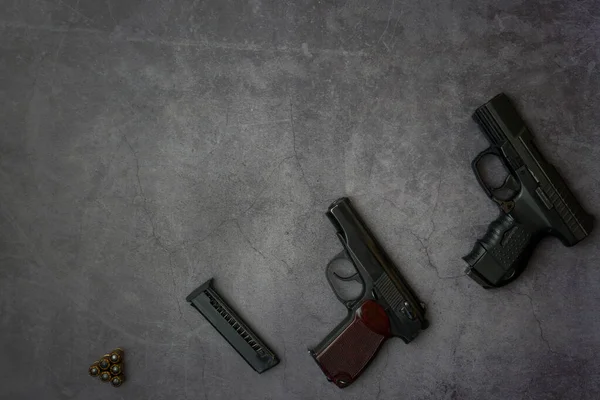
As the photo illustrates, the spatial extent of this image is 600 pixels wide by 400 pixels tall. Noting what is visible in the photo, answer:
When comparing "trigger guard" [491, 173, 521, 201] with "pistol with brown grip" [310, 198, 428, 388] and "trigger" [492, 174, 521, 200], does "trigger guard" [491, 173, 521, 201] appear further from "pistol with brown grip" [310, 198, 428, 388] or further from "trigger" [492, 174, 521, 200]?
"pistol with brown grip" [310, 198, 428, 388]

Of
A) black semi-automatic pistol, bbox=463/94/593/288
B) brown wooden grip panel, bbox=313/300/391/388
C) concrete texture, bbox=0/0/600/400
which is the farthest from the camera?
concrete texture, bbox=0/0/600/400

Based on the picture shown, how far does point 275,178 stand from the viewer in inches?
186

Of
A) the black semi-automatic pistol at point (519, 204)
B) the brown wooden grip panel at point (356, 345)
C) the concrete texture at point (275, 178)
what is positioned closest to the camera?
the black semi-automatic pistol at point (519, 204)

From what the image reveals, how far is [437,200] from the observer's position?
15.3 feet

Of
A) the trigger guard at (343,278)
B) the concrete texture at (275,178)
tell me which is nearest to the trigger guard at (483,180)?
the concrete texture at (275,178)

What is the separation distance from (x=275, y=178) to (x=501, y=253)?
1860 millimetres

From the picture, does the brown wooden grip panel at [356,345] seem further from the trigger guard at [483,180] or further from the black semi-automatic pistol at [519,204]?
the trigger guard at [483,180]

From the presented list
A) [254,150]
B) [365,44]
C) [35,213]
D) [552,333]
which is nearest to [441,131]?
[365,44]

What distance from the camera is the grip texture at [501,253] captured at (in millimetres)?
4332

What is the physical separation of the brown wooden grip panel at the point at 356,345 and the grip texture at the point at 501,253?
0.80 meters

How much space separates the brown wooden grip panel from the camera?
175 inches

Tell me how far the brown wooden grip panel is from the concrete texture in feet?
1.13

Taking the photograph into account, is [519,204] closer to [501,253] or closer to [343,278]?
[501,253]

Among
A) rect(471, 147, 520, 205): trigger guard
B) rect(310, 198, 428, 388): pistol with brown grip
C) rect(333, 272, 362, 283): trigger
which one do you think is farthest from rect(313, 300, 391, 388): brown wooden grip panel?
rect(471, 147, 520, 205): trigger guard
